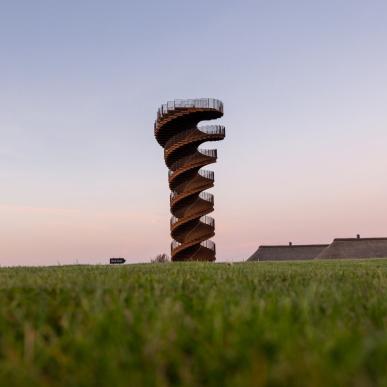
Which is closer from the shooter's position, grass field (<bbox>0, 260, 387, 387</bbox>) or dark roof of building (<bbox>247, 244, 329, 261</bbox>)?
grass field (<bbox>0, 260, 387, 387</bbox>)

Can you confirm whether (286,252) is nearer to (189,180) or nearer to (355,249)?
(355,249)

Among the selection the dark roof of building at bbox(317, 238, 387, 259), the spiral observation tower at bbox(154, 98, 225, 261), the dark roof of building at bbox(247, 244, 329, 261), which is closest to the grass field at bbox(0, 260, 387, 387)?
the spiral observation tower at bbox(154, 98, 225, 261)

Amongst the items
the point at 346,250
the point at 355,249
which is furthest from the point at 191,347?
the point at 355,249

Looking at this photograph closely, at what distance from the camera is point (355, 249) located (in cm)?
4722

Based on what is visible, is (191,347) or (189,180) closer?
(191,347)

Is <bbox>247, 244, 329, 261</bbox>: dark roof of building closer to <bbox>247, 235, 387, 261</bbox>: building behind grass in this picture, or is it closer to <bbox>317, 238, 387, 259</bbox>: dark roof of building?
<bbox>247, 235, 387, 261</bbox>: building behind grass

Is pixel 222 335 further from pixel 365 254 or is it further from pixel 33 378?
pixel 365 254

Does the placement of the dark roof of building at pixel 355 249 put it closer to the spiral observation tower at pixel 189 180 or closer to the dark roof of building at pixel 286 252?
the dark roof of building at pixel 286 252

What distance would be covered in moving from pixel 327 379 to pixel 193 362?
2.09 ft

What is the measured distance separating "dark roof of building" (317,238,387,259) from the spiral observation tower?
15.7m

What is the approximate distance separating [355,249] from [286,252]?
9754 millimetres

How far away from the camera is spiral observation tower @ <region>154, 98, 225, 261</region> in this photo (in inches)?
1374

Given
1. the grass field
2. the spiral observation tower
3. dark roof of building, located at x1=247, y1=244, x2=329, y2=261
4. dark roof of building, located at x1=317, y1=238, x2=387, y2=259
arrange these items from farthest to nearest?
dark roof of building, located at x1=247, y1=244, x2=329, y2=261 < dark roof of building, located at x1=317, y1=238, x2=387, y2=259 < the spiral observation tower < the grass field

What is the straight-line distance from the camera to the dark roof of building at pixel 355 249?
46.4 m
